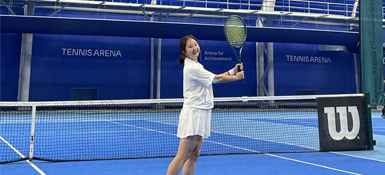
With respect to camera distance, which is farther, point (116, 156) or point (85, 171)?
point (116, 156)

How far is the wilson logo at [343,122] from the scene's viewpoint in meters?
7.50

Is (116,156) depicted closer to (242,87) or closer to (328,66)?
(242,87)

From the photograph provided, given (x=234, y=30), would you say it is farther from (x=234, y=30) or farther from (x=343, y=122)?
(x=343, y=122)

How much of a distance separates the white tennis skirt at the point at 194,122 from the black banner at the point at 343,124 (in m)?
4.57

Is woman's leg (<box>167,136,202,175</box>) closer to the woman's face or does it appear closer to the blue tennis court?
the woman's face

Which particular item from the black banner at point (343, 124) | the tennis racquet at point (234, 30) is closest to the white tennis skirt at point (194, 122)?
the tennis racquet at point (234, 30)

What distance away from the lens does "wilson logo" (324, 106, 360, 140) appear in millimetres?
7500

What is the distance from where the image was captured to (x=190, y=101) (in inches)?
141

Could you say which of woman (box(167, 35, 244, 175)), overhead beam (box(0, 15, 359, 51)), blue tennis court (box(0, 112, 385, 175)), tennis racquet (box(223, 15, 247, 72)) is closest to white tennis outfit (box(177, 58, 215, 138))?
woman (box(167, 35, 244, 175))

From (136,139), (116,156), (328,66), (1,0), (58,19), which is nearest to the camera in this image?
(116,156)

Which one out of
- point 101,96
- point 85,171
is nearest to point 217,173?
point 85,171

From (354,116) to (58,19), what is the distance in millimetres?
14498

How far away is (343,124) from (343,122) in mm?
38

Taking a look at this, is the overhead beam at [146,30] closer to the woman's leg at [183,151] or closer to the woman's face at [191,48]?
the woman's face at [191,48]
